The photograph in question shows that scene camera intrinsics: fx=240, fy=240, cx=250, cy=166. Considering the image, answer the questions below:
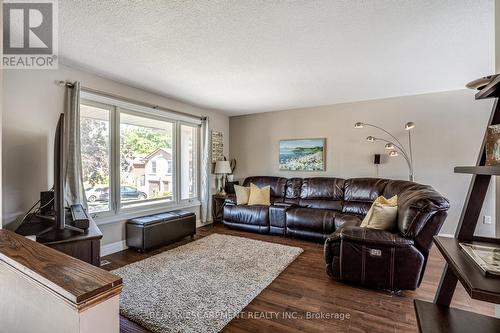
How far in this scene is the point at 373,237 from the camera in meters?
2.40

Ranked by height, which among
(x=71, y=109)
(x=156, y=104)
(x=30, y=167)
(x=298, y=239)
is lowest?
(x=298, y=239)

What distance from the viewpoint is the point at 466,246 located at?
0.94 metres

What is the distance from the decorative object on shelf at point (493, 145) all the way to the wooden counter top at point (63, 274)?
1.37 m

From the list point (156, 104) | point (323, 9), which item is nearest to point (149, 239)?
point (156, 104)

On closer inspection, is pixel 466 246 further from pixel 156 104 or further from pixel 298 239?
pixel 156 104

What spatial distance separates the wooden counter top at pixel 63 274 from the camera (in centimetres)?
68

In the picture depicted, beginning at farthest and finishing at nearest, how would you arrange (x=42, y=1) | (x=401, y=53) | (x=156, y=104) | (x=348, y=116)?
1. (x=348, y=116)
2. (x=156, y=104)
3. (x=401, y=53)
4. (x=42, y=1)

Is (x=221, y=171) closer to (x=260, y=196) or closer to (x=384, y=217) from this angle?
(x=260, y=196)

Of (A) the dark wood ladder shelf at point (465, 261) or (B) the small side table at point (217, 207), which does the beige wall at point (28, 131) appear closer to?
(B) the small side table at point (217, 207)

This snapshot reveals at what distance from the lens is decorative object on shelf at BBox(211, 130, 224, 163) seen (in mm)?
5435

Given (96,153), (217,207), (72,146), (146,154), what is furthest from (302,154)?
(72,146)

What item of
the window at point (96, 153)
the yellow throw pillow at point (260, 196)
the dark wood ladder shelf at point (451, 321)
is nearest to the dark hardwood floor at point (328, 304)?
the window at point (96, 153)

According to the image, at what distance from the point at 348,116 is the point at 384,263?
10.3 feet

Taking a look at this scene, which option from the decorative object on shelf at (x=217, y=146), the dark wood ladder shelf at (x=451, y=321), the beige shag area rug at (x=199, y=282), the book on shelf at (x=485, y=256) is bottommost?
the beige shag area rug at (x=199, y=282)
